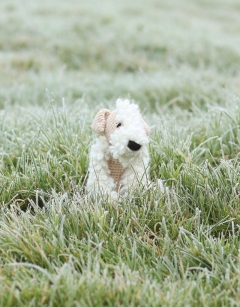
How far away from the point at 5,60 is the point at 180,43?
3.45 meters

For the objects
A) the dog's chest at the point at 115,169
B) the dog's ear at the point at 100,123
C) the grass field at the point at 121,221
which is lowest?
the grass field at the point at 121,221

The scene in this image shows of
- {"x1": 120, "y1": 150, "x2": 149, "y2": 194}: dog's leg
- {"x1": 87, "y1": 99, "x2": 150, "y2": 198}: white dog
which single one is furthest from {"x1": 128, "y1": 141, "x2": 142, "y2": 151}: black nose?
{"x1": 120, "y1": 150, "x2": 149, "y2": 194}: dog's leg

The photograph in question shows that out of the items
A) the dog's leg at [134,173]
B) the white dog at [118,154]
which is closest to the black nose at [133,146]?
the white dog at [118,154]

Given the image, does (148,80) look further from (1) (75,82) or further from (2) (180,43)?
(2) (180,43)

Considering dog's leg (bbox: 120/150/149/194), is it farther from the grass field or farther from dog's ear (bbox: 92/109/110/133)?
dog's ear (bbox: 92/109/110/133)

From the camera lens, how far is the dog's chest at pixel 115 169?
8.02 feet

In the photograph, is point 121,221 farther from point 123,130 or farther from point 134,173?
point 123,130

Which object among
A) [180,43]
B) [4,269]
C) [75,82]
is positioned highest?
[180,43]

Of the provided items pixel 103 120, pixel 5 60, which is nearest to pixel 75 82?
pixel 5 60

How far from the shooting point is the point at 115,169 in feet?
8.04

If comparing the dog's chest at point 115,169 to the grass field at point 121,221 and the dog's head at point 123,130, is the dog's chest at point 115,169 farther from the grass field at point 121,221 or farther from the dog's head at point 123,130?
the grass field at point 121,221

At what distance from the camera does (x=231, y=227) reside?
2.25 m

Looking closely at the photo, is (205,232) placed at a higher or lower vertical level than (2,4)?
lower

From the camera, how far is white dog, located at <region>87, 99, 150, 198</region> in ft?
7.23
